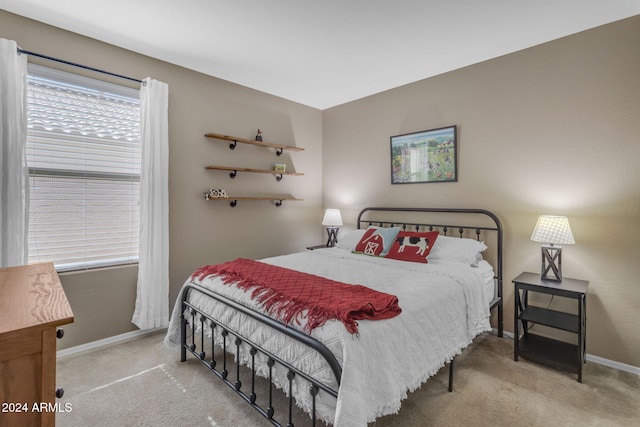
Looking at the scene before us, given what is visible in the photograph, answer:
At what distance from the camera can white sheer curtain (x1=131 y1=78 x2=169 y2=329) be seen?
9.05ft

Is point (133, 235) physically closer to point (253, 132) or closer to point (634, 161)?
point (253, 132)

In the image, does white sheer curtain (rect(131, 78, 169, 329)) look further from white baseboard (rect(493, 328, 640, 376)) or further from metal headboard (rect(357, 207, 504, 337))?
white baseboard (rect(493, 328, 640, 376))

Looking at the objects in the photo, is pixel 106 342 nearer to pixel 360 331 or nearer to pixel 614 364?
pixel 360 331

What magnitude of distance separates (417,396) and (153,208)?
2.62 metres

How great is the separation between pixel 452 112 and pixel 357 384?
290 centimetres

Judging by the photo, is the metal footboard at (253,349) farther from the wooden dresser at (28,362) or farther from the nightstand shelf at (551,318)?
the nightstand shelf at (551,318)

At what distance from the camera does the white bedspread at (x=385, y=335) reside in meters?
1.30

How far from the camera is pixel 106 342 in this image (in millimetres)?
2686

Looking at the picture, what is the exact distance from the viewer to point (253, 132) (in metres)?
3.73

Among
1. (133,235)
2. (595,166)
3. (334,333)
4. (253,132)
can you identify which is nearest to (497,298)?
(595,166)

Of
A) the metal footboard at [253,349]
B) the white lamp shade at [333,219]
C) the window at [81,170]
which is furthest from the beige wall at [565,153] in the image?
the window at [81,170]

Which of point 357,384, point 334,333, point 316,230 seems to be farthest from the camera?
point 316,230

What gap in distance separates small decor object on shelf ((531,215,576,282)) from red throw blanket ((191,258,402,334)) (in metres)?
1.56

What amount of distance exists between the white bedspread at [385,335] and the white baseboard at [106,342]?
2.43ft
